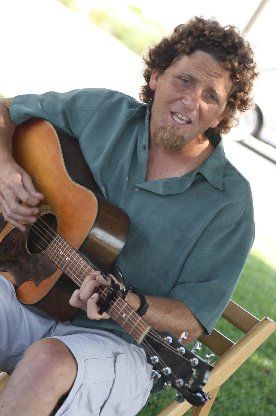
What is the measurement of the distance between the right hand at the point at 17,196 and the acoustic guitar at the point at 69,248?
38mm

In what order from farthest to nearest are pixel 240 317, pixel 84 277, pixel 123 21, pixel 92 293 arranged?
pixel 123 21 → pixel 240 317 → pixel 84 277 → pixel 92 293

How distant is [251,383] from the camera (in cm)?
382

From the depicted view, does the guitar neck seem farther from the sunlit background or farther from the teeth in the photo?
the sunlit background

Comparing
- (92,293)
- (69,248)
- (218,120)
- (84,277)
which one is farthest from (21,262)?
(218,120)

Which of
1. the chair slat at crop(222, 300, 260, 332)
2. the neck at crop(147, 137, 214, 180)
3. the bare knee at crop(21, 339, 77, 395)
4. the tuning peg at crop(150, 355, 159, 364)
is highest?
the neck at crop(147, 137, 214, 180)

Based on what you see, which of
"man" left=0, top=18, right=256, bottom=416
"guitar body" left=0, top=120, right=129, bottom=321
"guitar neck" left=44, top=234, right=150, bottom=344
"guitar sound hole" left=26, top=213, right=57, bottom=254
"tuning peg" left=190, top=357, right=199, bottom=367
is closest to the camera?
"tuning peg" left=190, top=357, right=199, bottom=367

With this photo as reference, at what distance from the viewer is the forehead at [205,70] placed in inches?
101

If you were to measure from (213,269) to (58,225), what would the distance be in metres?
0.64

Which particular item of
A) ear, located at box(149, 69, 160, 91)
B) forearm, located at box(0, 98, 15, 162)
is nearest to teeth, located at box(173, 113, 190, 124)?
ear, located at box(149, 69, 160, 91)

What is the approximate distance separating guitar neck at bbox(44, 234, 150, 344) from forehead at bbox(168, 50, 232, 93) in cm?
91

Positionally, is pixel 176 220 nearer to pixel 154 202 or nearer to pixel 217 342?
pixel 154 202

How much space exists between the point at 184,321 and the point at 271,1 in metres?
8.95

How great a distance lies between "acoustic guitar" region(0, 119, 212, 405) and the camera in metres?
1.84

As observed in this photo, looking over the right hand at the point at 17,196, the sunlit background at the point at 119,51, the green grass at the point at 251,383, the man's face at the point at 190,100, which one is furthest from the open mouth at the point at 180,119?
the sunlit background at the point at 119,51
